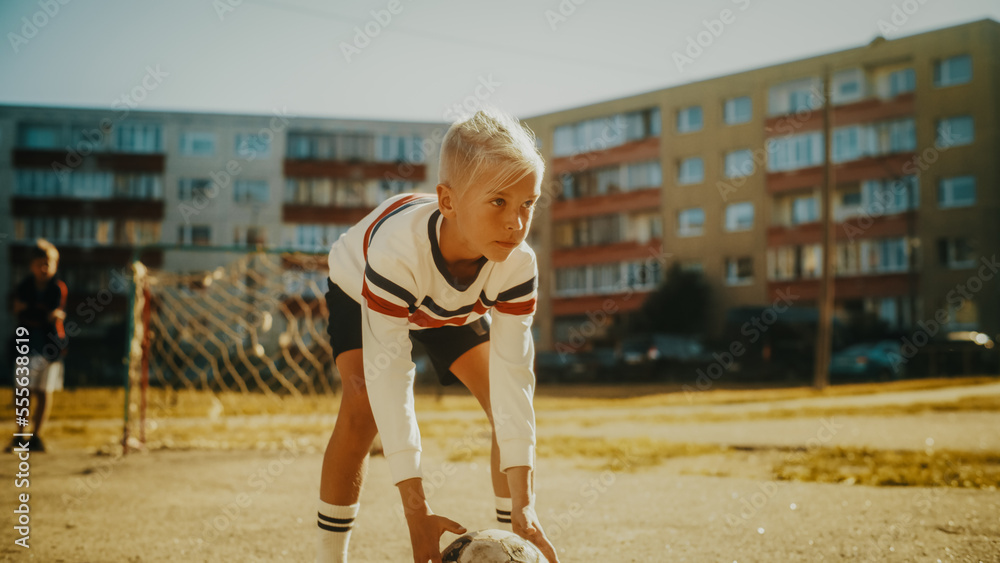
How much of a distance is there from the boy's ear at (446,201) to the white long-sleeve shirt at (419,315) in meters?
0.13

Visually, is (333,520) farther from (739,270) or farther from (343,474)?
(739,270)

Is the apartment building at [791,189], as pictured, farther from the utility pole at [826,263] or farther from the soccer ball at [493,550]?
the soccer ball at [493,550]

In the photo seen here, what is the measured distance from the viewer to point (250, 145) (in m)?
46.9

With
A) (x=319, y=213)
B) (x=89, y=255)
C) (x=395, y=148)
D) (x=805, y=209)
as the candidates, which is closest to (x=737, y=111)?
(x=805, y=209)

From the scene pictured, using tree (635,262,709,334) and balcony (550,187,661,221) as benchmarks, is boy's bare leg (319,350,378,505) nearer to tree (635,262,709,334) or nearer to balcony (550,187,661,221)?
tree (635,262,709,334)

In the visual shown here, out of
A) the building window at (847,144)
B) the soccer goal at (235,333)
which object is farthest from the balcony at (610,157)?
the soccer goal at (235,333)

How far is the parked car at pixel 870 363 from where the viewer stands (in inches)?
1114

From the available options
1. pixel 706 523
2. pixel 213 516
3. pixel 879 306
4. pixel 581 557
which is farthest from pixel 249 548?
pixel 879 306

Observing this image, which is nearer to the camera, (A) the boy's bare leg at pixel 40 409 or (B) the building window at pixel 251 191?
(A) the boy's bare leg at pixel 40 409

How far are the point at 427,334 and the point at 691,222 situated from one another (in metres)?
42.3

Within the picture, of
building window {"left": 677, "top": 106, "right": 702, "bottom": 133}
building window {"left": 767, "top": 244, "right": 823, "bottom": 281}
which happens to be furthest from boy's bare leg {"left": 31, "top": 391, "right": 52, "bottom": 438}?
building window {"left": 677, "top": 106, "right": 702, "bottom": 133}

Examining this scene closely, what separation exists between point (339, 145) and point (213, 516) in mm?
45009

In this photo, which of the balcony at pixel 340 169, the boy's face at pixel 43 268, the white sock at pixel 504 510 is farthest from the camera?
the balcony at pixel 340 169

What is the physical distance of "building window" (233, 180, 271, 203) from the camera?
4694cm
